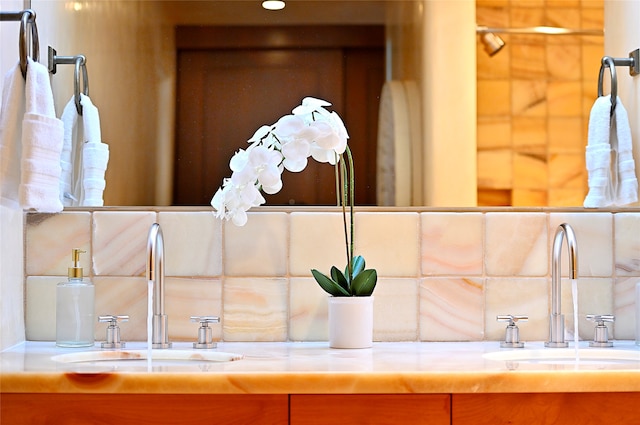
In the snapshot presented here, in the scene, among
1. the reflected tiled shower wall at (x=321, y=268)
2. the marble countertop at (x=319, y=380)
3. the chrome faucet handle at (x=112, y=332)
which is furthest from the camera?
the reflected tiled shower wall at (x=321, y=268)

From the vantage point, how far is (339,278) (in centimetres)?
152

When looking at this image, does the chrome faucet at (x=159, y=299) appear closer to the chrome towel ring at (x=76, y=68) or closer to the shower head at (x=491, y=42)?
the chrome towel ring at (x=76, y=68)

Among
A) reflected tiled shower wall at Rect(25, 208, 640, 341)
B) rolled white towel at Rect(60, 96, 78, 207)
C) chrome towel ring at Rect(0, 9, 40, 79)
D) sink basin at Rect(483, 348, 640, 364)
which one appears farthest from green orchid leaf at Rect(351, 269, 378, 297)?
chrome towel ring at Rect(0, 9, 40, 79)

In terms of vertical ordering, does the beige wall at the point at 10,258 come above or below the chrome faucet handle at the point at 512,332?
above

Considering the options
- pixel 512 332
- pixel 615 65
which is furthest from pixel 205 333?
pixel 615 65

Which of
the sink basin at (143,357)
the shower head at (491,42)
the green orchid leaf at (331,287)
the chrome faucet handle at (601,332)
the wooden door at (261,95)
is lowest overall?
the sink basin at (143,357)

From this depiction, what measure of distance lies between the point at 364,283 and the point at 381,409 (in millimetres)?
381

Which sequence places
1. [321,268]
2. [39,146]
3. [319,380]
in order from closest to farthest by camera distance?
[319,380]
[39,146]
[321,268]

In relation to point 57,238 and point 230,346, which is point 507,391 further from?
point 57,238

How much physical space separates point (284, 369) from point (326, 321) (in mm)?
455

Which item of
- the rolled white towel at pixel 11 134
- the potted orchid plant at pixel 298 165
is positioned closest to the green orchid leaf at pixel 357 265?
the potted orchid plant at pixel 298 165

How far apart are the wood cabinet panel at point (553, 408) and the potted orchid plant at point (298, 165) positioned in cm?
37

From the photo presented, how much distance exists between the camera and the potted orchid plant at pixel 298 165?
149 centimetres

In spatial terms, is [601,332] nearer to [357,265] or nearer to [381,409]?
[357,265]
